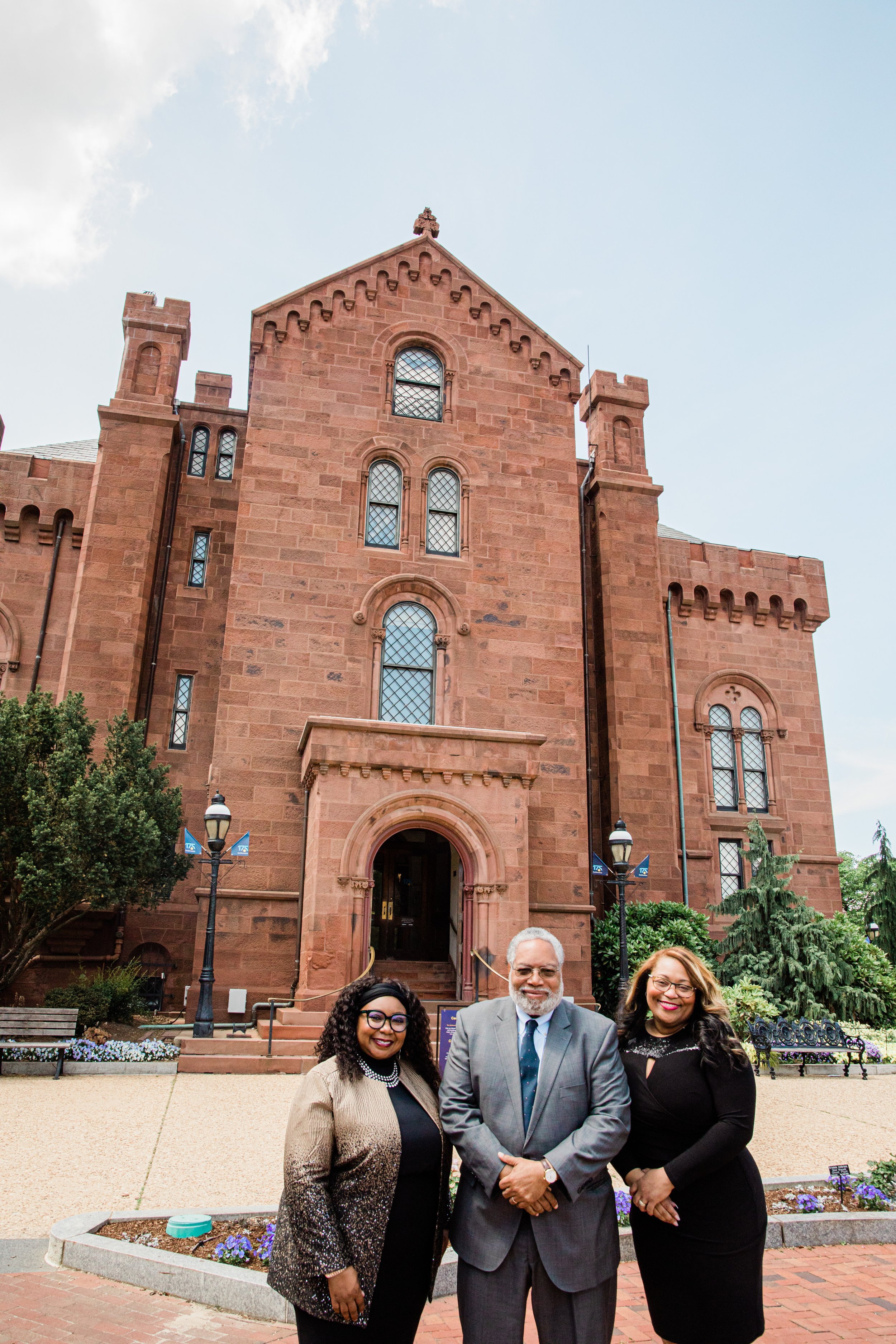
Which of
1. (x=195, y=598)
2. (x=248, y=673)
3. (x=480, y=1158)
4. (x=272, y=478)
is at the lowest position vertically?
(x=480, y=1158)

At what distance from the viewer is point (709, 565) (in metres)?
25.3

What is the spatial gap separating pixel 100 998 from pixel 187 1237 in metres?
10.6

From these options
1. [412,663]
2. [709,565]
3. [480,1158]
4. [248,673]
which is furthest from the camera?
[709,565]

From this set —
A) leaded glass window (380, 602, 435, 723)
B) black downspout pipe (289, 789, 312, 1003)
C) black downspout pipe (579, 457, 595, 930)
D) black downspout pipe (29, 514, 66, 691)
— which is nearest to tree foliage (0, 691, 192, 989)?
black downspout pipe (289, 789, 312, 1003)

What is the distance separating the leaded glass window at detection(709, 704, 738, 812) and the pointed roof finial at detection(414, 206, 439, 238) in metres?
14.0

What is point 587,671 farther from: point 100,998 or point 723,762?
point 100,998

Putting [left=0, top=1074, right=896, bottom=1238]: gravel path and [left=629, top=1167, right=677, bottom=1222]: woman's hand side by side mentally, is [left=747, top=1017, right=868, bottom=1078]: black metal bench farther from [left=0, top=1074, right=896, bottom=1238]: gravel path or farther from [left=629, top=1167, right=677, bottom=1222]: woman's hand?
[left=629, top=1167, right=677, bottom=1222]: woman's hand

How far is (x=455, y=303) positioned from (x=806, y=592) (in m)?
12.4

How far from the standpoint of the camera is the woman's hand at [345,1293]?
3.46 m

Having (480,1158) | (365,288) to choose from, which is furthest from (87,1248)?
(365,288)

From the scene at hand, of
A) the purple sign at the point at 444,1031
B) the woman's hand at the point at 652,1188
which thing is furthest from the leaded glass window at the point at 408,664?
the woman's hand at the point at 652,1188

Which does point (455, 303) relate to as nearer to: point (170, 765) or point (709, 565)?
point (709, 565)

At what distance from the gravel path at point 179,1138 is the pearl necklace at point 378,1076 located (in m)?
4.04

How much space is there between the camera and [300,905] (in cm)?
1753
